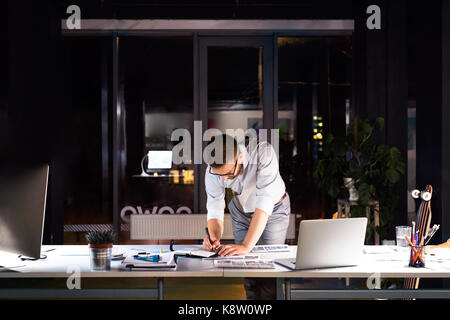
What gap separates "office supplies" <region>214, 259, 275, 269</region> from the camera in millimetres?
2365

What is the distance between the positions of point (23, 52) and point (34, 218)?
9.43 ft

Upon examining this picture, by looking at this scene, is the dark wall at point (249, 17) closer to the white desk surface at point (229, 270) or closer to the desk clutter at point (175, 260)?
the white desk surface at point (229, 270)

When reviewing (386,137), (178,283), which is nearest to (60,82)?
(178,283)

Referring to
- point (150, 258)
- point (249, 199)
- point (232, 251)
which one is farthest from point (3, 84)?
point (232, 251)

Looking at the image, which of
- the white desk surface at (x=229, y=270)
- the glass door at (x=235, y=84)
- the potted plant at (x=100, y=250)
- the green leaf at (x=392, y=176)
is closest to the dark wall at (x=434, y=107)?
the green leaf at (x=392, y=176)

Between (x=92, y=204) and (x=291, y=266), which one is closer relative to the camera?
(x=291, y=266)

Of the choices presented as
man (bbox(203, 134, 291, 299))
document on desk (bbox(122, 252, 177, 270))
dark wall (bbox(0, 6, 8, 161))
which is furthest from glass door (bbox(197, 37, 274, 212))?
document on desk (bbox(122, 252, 177, 270))

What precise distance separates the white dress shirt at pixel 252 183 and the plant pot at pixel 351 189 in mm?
1703

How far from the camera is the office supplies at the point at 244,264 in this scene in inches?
93.1

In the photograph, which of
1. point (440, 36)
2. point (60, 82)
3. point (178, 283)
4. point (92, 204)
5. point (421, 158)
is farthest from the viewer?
point (92, 204)

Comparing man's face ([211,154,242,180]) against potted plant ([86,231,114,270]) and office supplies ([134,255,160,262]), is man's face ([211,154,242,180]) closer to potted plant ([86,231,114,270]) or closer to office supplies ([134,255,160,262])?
office supplies ([134,255,160,262])

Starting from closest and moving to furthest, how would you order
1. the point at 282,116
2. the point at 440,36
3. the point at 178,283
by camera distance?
the point at 440,36 < the point at 178,283 < the point at 282,116

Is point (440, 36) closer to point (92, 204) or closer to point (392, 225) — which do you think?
point (392, 225)

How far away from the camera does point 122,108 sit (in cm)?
622
